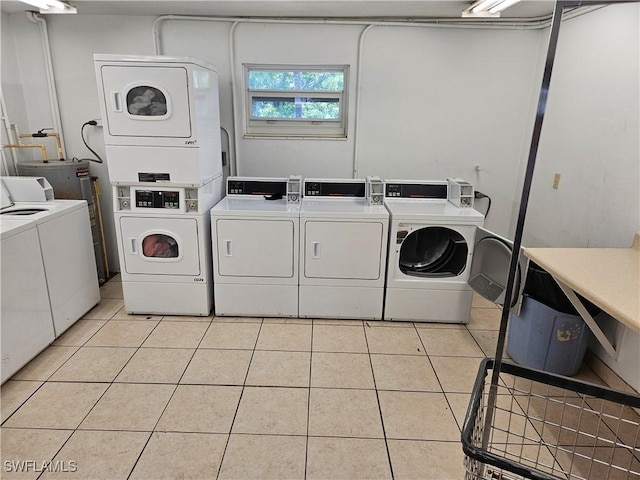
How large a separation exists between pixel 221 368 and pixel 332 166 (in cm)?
214

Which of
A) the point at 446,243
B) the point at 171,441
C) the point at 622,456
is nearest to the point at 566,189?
the point at 446,243

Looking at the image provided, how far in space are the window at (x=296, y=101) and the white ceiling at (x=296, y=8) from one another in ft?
1.58

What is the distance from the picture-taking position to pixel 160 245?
3.06m

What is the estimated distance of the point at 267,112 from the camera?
12.2 ft

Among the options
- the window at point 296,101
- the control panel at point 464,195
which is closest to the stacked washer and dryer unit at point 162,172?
the window at point 296,101

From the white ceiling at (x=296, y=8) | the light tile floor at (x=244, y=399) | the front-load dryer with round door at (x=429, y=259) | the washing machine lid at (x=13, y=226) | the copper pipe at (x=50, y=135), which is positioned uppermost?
the white ceiling at (x=296, y=8)

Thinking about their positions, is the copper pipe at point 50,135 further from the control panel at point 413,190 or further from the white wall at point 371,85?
the control panel at point 413,190

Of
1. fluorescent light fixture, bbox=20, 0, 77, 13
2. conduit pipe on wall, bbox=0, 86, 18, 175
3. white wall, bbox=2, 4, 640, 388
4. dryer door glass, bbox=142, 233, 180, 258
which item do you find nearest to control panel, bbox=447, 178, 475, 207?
white wall, bbox=2, 4, 640, 388

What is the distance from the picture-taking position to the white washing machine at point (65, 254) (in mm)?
2656

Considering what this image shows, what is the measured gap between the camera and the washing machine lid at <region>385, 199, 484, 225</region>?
291cm

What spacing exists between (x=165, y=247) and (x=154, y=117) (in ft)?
3.23

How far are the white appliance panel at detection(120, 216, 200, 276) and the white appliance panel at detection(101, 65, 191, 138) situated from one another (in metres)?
0.66

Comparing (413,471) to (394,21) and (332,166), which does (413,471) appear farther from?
(394,21)

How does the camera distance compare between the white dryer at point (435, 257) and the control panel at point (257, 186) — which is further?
the control panel at point (257, 186)
